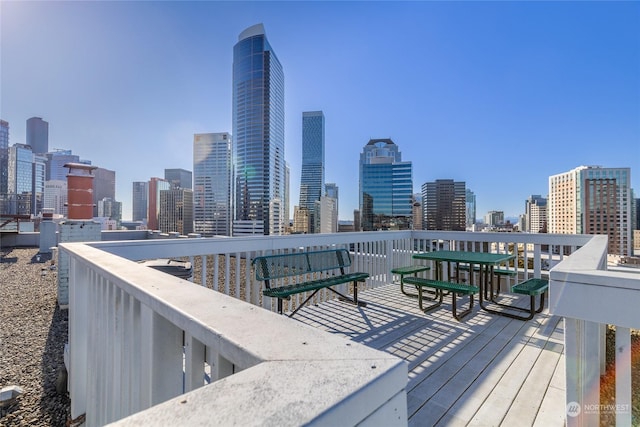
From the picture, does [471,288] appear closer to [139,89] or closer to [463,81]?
[463,81]

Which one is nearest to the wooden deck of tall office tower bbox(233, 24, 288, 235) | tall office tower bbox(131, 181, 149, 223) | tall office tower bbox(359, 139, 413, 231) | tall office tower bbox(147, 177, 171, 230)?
tall office tower bbox(359, 139, 413, 231)

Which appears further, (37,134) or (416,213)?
(37,134)

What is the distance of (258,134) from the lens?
49.0m

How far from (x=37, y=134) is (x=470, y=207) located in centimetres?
12120

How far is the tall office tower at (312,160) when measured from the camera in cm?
6462

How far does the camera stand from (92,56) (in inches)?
310

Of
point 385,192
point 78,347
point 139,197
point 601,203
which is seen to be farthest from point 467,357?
point 139,197

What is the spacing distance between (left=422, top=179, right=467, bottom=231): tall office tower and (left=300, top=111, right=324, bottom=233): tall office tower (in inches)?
866

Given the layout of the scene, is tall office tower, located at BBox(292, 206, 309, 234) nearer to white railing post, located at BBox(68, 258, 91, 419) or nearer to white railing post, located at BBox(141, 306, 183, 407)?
white railing post, located at BBox(68, 258, 91, 419)

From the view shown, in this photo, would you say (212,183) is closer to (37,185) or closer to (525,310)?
(37,185)

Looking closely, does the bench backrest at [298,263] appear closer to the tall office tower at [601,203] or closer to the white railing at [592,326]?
the white railing at [592,326]

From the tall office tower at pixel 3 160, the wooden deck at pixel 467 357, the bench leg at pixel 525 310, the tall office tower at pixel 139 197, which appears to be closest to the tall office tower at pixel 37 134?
the tall office tower at pixel 139 197

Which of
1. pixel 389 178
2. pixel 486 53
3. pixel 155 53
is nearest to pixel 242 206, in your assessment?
pixel 389 178

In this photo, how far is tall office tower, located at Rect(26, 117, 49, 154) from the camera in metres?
79.7
